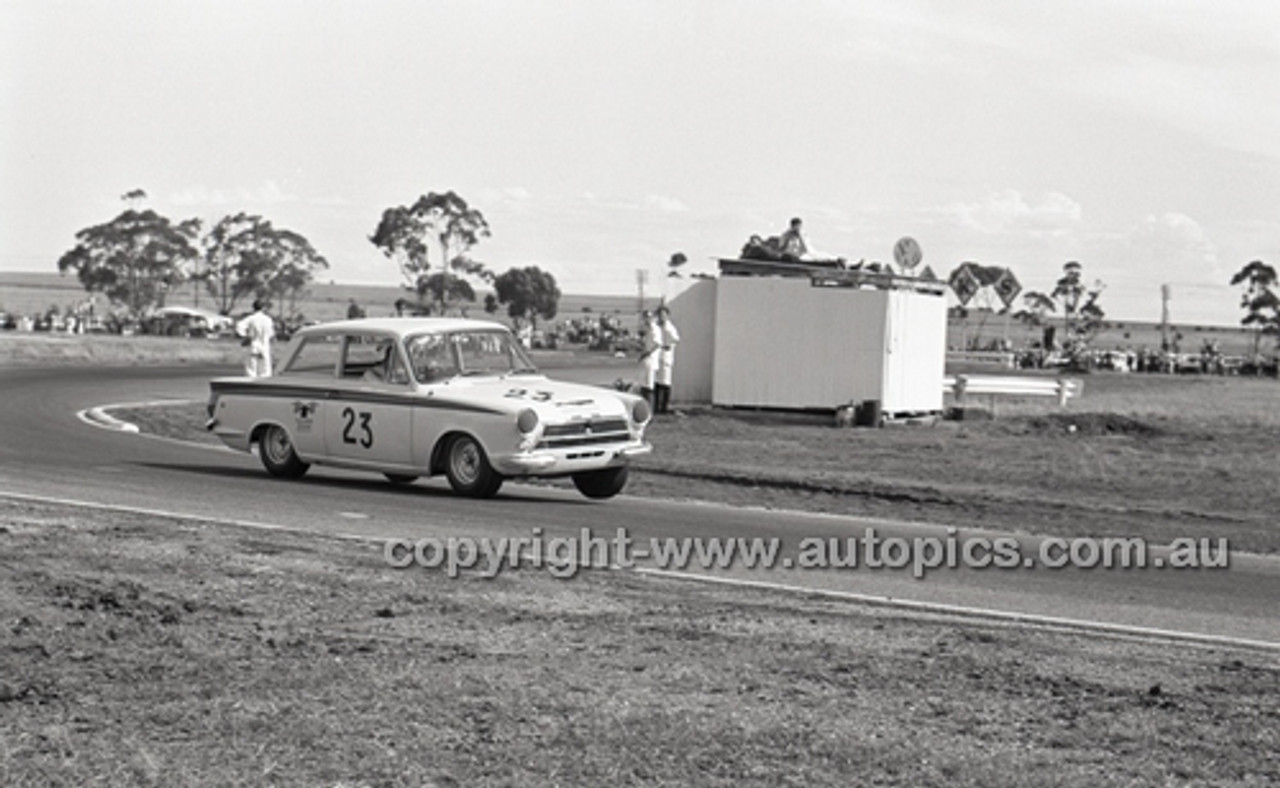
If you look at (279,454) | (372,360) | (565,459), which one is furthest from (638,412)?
(279,454)

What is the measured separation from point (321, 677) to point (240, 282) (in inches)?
3858

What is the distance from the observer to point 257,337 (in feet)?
80.7

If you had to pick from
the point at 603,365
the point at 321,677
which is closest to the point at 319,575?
the point at 321,677

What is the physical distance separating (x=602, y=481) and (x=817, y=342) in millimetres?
11548

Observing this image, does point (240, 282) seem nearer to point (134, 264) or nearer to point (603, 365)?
point (134, 264)

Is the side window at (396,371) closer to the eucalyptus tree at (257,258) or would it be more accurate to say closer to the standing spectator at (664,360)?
the standing spectator at (664,360)

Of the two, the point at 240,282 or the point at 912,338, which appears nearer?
the point at 912,338

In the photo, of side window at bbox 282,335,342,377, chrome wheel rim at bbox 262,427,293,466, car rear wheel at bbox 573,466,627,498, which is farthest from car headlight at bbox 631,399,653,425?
chrome wheel rim at bbox 262,427,293,466

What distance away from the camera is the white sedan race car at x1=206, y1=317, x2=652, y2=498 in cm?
1473

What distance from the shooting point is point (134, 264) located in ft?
330

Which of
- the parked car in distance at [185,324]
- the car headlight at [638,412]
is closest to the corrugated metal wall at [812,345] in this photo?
the car headlight at [638,412]

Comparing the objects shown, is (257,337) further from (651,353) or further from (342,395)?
(342,395)

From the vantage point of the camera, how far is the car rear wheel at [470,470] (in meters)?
14.8

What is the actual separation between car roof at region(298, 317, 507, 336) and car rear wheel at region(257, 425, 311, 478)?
92 cm
